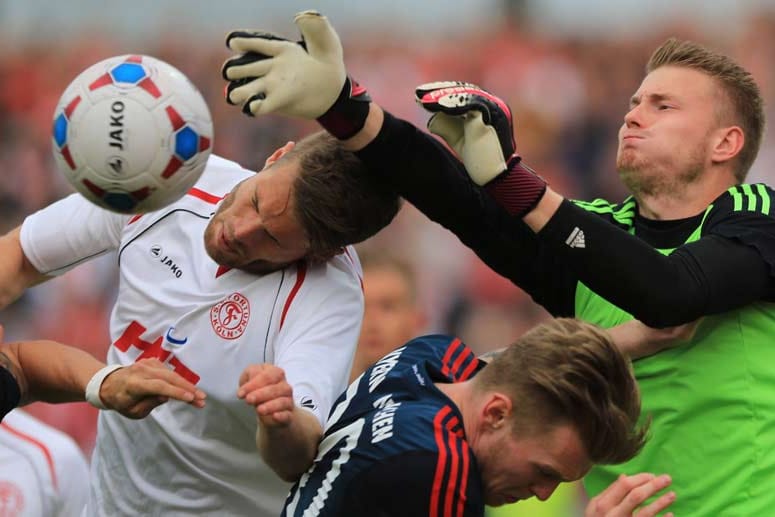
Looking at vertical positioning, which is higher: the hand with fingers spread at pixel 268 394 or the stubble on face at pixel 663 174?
the stubble on face at pixel 663 174

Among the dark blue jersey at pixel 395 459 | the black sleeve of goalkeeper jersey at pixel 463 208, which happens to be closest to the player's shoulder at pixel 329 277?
the black sleeve of goalkeeper jersey at pixel 463 208

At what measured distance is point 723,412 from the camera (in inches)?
147

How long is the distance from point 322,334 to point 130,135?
916mm

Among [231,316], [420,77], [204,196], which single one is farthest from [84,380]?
[420,77]

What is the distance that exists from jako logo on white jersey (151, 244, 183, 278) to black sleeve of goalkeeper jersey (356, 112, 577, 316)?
0.87 metres

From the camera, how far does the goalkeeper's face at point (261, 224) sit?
384 centimetres

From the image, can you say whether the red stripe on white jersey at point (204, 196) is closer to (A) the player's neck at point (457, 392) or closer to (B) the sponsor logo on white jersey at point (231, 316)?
(B) the sponsor logo on white jersey at point (231, 316)

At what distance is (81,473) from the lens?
4.00 metres

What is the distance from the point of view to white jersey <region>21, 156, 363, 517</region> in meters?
4.04

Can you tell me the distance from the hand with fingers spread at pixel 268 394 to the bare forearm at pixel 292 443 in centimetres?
5

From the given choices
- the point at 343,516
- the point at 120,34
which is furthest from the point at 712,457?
the point at 120,34

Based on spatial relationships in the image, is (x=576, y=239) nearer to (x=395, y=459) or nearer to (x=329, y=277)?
(x=395, y=459)

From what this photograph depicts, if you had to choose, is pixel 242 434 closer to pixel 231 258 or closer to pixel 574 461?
pixel 231 258

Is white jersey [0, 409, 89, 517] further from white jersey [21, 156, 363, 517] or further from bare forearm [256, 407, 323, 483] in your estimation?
bare forearm [256, 407, 323, 483]
